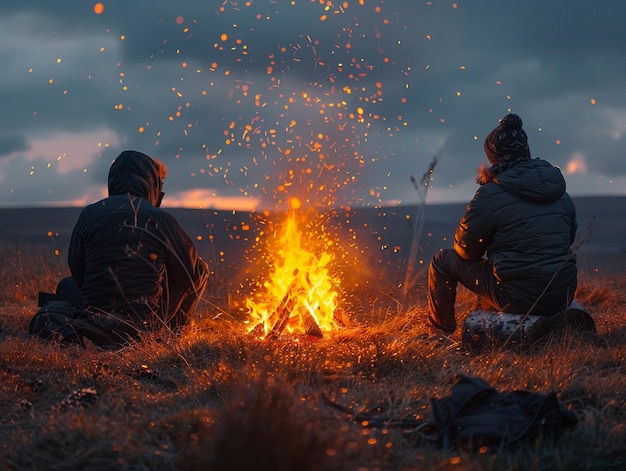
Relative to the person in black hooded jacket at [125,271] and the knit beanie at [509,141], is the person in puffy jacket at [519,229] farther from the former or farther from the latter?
the person in black hooded jacket at [125,271]

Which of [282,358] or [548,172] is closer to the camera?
[282,358]

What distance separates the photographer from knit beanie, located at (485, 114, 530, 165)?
6527mm

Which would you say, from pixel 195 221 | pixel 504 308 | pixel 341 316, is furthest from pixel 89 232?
pixel 195 221

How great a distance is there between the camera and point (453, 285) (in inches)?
279

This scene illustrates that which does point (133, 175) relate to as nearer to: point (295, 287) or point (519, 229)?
point (295, 287)

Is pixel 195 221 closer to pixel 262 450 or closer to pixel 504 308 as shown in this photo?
pixel 504 308

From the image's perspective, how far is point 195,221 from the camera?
42312mm

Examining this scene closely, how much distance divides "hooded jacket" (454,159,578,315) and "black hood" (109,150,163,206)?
2933 millimetres

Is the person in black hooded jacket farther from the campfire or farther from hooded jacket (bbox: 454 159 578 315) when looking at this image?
hooded jacket (bbox: 454 159 578 315)

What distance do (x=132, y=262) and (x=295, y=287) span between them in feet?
4.58

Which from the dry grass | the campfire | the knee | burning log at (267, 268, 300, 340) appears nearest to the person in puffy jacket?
the knee

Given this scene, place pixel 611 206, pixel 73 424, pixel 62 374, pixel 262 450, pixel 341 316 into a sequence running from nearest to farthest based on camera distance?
1. pixel 262 450
2. pixel 73 424
3. pixel 62 374
4. pixel 341 316
5. pixel 611 206

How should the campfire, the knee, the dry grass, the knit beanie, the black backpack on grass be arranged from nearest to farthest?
the dry grass, the black backpack on grass, the knit beanie, the campfire, the knee

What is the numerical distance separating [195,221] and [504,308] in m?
36.7
